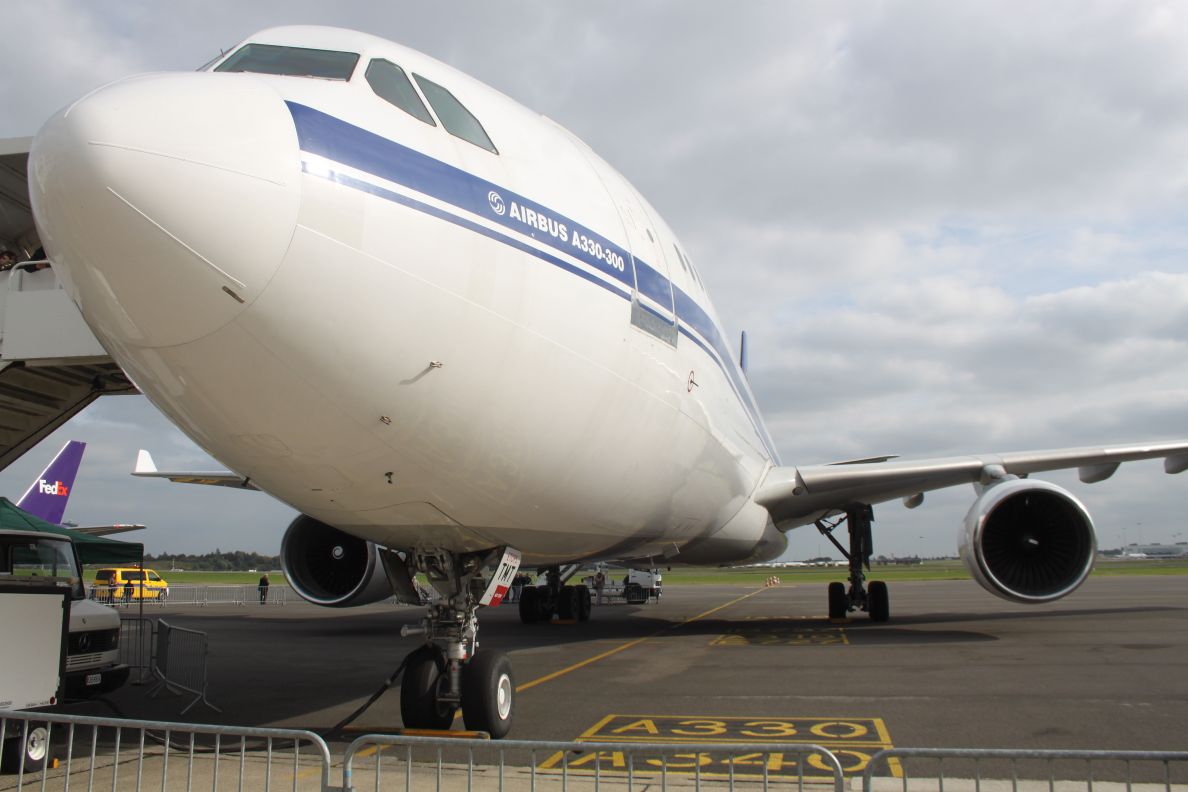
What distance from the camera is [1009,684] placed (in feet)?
29.0

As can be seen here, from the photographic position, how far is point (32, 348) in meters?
7.80

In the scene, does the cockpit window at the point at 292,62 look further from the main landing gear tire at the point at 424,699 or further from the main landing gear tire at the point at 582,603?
the main landing gear tire at the point at 582,603

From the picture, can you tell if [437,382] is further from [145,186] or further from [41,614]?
[41,614]

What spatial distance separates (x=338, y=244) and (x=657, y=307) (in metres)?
3.38

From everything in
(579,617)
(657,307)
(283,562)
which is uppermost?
(657,307)

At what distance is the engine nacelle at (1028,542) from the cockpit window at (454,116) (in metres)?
8.35

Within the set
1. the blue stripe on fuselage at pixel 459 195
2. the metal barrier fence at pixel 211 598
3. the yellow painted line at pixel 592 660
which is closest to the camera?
the blue stripe on fuselage at pixel 459 195

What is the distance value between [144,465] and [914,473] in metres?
14.6

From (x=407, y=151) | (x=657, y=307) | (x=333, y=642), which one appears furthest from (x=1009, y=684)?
(x=333, y=642)

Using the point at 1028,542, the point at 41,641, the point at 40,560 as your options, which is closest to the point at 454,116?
the point at 41,641

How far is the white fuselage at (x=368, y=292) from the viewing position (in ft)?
12.6

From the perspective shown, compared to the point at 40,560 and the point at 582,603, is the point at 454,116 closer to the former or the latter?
the point at 40,560

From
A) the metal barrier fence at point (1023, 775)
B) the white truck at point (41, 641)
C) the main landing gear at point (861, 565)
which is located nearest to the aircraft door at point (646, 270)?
the metal barrier fence at point (1023, 775)

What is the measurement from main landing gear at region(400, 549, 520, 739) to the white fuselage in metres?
0.34
